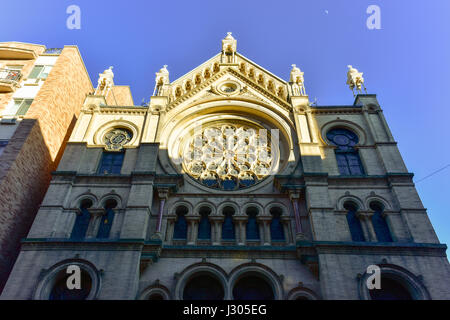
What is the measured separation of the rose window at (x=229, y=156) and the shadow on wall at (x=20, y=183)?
8.52 m

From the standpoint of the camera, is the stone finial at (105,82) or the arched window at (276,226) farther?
the stone finial at (105,82)

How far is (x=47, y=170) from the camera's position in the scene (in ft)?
61.1

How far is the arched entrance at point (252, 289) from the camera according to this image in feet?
43.3

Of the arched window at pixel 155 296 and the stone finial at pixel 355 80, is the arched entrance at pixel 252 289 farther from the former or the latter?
the stone finial at pixel 355 80

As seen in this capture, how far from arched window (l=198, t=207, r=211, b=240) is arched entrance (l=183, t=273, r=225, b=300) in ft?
6.62

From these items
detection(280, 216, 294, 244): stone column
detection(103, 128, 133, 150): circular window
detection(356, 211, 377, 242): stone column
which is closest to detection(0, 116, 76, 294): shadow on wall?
detection(103, 128, 133, 150): circular window

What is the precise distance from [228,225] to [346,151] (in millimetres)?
8464

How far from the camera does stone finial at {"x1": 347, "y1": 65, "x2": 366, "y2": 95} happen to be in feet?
70.3

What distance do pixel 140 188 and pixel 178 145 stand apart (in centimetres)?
437

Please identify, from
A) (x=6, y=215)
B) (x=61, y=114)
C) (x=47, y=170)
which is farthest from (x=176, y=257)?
(x=61, y=114)

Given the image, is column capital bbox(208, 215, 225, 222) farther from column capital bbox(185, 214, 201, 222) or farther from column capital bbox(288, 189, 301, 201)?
column capital bbox(288, 189, 301, 201)

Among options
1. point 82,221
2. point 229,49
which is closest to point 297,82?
point 229,49

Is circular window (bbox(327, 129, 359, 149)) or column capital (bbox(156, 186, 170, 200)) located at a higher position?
circular window (bbox(327, 129, 359, 149))

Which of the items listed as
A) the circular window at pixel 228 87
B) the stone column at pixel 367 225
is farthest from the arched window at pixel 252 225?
the circular window at pixel 228 87
